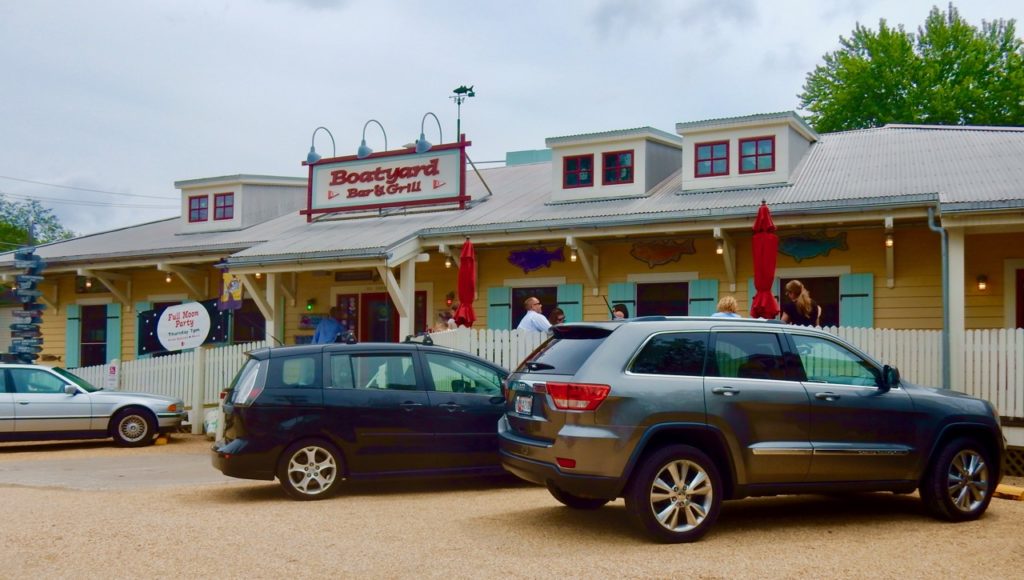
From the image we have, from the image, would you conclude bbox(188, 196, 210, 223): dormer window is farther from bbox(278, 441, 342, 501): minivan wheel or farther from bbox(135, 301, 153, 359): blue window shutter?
bbox(278, 441, 342, 501): minivan wheel

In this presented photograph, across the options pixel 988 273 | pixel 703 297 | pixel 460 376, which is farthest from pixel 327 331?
pixel 988 273

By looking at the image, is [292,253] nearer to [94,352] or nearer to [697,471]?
[94,352]

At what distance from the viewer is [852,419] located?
7879 millimetres

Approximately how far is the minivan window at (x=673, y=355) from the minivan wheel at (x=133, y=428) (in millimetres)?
10746

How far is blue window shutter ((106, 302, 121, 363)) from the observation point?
22266mm

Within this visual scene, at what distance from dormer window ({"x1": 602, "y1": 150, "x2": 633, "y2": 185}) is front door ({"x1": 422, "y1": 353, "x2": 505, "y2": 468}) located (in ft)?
24.7

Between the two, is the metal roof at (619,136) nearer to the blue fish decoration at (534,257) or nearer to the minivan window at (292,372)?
the blue fish decoration at (534,257)

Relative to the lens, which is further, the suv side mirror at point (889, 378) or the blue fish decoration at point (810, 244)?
the blue fish decoration at point (810, 244)

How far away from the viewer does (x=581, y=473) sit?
7184mm

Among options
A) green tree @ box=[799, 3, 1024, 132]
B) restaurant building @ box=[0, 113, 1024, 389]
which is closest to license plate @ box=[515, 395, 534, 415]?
restaurant building @ box=[0, 113, 1024, 389]

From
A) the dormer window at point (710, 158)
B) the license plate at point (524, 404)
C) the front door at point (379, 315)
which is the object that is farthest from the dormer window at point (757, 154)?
the license plate at point (524, 404)

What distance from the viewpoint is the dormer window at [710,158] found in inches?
639

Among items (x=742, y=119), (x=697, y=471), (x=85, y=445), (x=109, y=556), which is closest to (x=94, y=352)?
(x=85, y=445)

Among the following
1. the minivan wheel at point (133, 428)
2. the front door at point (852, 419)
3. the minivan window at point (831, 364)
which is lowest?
the minivan wheel at point (133, 428)
